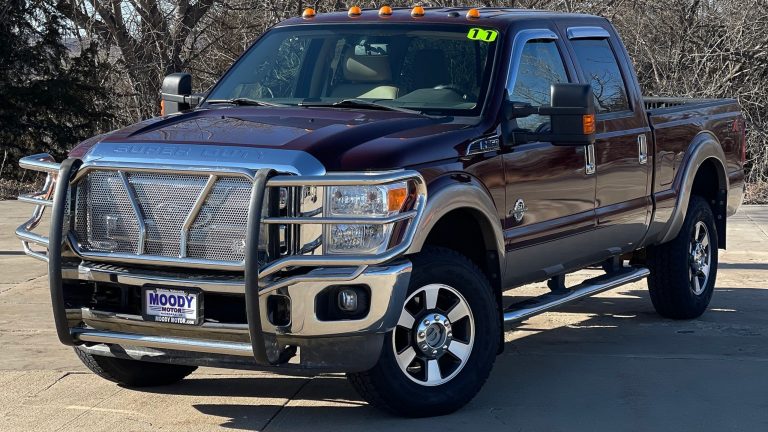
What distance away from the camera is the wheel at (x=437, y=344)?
5820 mm

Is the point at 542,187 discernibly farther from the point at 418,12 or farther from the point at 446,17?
the point at 418,12

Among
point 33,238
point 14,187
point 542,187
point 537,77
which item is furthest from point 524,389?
point 14,187

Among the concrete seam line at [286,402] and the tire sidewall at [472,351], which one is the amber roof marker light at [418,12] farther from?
the concrete seam line at [286,402]

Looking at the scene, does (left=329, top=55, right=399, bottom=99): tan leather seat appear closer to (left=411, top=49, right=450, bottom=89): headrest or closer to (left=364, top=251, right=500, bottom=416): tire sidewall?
(left=411, top=49, right=450, bottom=89): headrest

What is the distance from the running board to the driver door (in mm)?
133

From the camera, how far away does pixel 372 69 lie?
702cm

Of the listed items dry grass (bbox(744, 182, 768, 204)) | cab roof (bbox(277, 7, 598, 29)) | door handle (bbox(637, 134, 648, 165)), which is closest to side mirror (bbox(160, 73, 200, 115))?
cab roof (bbox(277, 7, 598, 29))

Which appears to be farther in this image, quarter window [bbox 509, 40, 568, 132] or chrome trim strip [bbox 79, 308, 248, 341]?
quarter window [bbox 509, 40, 568, 132]

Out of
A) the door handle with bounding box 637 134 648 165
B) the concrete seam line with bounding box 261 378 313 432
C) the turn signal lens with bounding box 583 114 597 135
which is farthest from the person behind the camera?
the door handle with bounding box 637 134 648 165

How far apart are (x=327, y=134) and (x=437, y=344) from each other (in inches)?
44.5

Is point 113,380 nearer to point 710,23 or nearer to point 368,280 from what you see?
point 368,280

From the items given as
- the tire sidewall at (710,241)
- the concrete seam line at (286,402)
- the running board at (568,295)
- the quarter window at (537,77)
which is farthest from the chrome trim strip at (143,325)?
the tire sidewall at (710,241)

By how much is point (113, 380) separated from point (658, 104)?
599 centimetres

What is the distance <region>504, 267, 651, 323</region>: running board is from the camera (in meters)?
6.66
